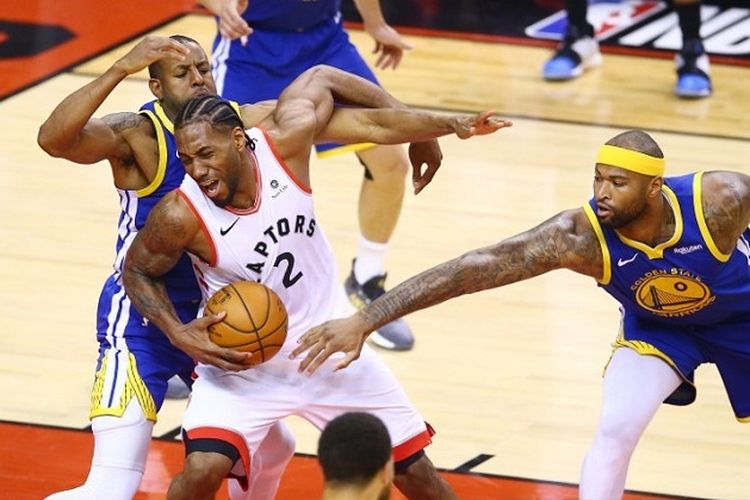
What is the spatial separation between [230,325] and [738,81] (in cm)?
784

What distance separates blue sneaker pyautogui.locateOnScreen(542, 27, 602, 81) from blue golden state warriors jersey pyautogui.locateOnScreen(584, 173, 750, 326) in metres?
6.33

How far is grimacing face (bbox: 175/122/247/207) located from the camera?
560cm

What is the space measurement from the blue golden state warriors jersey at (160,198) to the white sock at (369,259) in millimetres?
2442

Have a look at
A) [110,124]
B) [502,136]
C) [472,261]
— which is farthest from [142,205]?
[502,136]

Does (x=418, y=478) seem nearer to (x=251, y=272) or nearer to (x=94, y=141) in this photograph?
(x=251, y=272)

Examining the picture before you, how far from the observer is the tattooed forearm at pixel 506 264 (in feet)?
19.2

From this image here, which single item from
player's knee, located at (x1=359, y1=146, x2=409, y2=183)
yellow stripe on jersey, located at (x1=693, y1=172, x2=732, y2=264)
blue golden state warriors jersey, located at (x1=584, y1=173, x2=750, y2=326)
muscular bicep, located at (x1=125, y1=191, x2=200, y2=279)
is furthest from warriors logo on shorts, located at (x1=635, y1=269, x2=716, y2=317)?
player's knee, located at (x1=359, y1=146, x2=409, y2=183)

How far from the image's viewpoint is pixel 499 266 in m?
5.95

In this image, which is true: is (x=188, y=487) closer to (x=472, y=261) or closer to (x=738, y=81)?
(x=472, y=261)

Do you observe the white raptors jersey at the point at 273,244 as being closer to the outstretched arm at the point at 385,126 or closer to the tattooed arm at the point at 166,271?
the tattooed arm at the point at 166,271

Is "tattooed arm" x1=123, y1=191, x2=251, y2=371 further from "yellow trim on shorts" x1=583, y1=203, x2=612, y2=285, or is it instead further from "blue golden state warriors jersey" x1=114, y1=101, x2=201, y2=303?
"yellow trim on shorts" x1=583, y1=203, x2=612, y2=285

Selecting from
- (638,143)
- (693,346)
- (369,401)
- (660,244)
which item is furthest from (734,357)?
(369,401)

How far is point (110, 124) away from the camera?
600 cm

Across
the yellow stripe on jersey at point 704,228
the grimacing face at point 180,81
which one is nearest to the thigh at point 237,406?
the grimacing face at point 180,81
